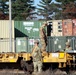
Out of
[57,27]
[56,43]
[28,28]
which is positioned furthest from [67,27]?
[56,43]

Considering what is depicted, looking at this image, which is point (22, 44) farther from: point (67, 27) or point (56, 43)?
point (67, 27)

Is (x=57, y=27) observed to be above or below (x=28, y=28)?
above

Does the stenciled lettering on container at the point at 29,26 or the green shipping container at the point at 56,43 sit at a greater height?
the stenciled lettering on container at the point at 29,26

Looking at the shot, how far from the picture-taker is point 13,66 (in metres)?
18.2

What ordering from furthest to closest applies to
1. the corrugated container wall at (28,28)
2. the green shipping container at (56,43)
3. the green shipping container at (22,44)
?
the corrugated container wall at (28,28) → the green shipping container at (56,43) → the green shipping container at (22,44)

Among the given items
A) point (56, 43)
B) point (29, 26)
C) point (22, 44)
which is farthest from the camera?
point (29, 26)

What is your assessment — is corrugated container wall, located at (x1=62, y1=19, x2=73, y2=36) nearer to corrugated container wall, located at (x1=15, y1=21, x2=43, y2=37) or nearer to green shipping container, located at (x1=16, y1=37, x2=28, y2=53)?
corrugated container wall, located at (x1=15, y1=21, x2=43, y2=37)

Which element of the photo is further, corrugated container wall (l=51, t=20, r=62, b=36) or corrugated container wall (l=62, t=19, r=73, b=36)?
corrugated container wall (l=51, t=20, r=62, b=36)

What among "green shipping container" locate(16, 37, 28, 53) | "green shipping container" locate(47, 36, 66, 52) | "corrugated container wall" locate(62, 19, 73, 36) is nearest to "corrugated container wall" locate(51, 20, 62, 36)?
"corrugated container wall" locate(62, 19, 73, 36)

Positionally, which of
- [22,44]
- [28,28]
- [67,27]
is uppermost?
[67,27]

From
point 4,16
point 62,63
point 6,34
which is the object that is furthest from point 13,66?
point 4,16

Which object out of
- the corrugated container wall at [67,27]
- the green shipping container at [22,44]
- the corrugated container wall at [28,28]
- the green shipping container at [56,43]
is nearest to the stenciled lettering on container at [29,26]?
the corrugated container wall at [28,28]

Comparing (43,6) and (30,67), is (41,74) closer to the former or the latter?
(30,67)

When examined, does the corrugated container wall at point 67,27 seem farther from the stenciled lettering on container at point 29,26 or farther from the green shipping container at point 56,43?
the green shipping container at point 56,43
